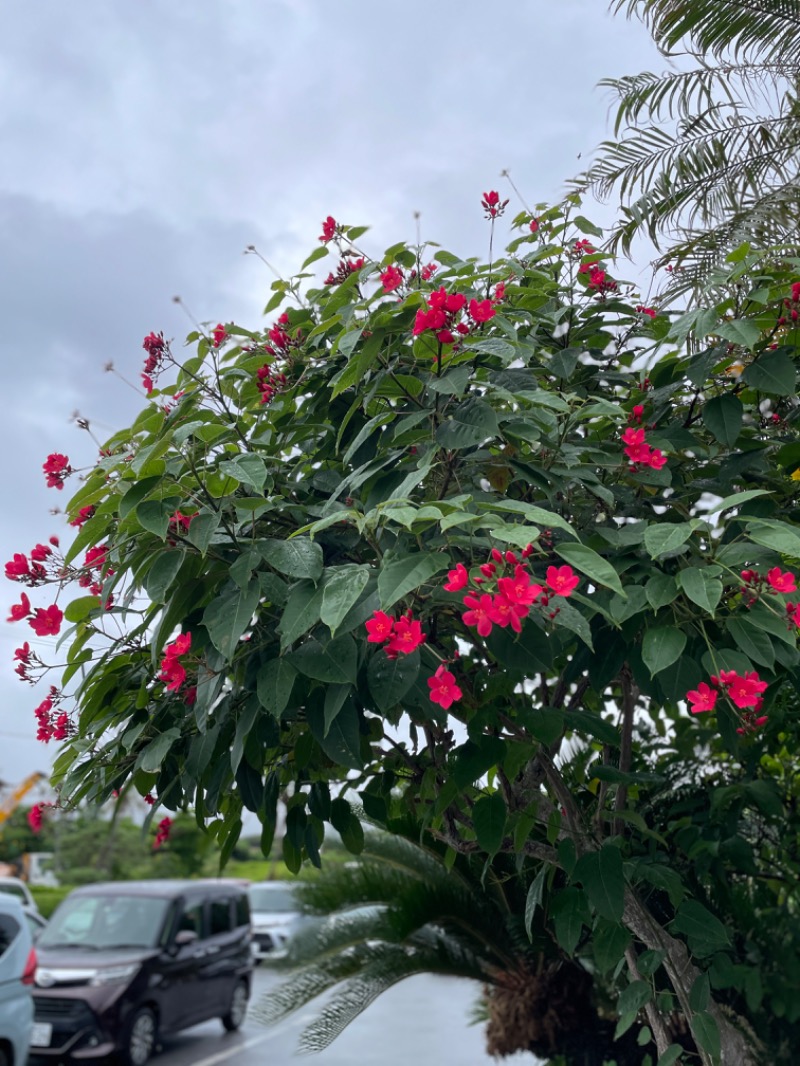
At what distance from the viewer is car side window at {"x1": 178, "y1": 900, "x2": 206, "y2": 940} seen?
29.3ft

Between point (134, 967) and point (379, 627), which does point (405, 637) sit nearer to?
point (379, 627)

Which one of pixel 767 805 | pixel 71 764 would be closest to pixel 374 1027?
pixel 767 805

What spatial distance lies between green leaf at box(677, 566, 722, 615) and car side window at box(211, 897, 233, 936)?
8.67 metres

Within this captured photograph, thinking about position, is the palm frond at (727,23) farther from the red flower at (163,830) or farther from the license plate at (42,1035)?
the license plate at (42,1035)

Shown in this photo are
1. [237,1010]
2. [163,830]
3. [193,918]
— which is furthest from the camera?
[237,1010]

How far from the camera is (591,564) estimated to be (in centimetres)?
179

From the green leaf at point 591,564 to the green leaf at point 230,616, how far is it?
0.58m

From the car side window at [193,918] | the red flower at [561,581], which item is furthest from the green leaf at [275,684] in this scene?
the car side window at [193,918]

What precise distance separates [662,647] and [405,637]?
0.48 m

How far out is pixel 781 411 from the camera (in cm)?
305

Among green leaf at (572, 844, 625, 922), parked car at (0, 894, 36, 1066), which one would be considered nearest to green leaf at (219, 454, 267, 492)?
green leaf at (572, 844, 625, 922)

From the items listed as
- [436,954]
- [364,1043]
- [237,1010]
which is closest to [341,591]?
[436,954]

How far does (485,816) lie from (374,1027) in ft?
35.3

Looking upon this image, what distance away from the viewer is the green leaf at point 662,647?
188 centimetres
